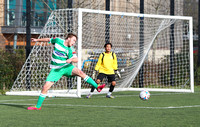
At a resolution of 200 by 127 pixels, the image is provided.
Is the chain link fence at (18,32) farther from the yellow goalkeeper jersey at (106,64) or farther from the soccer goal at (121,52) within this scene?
the yellow goalkeeper jersey at (106,64)

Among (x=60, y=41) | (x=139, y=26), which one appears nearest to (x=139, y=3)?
(x=139, y=26)

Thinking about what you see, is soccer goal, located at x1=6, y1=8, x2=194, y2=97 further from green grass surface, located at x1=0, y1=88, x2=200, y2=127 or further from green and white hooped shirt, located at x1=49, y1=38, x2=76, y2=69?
green grass surface, located at x1=0, y1=88, x2=200, y2=127

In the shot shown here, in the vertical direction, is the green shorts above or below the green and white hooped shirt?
below

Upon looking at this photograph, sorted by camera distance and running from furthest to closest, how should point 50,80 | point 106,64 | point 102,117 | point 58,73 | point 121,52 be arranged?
point 121,52
point 106,64
point 58,73
point 50,80
point 102,117

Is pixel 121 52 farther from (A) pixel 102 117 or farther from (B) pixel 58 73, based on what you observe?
(A) pixel 102 117

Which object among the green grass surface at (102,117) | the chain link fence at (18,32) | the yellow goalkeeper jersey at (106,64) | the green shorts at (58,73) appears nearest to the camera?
the green grass surface at (102,117)

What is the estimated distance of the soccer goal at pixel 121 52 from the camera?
13.4 m

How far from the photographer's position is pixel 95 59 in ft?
47.9

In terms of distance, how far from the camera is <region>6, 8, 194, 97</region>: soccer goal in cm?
1336

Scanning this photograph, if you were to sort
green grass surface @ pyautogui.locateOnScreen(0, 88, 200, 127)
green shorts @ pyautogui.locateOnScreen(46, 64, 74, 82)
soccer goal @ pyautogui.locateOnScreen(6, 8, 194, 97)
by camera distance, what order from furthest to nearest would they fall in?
soccer goal @ pyautogui.locateOnScreen(6, 8, 194, 97) < green shorts @ pyautogui.locateOnScreen(46, 64, 74, 82) < green grass surface @ pyautogui.locateOnScreen(0, 88, 200, 127)

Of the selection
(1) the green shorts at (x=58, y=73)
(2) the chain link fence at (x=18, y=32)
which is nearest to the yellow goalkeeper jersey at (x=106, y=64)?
(1) the green shorts at (x=58, y=73)

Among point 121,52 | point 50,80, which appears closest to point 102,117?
point 50,80

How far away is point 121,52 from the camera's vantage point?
15.2 meters

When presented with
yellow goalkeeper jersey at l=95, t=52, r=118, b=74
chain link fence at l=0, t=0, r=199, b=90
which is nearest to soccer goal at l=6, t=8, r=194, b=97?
yellow goalkeeper jersey at l=95, t=52, r=118, b=74
